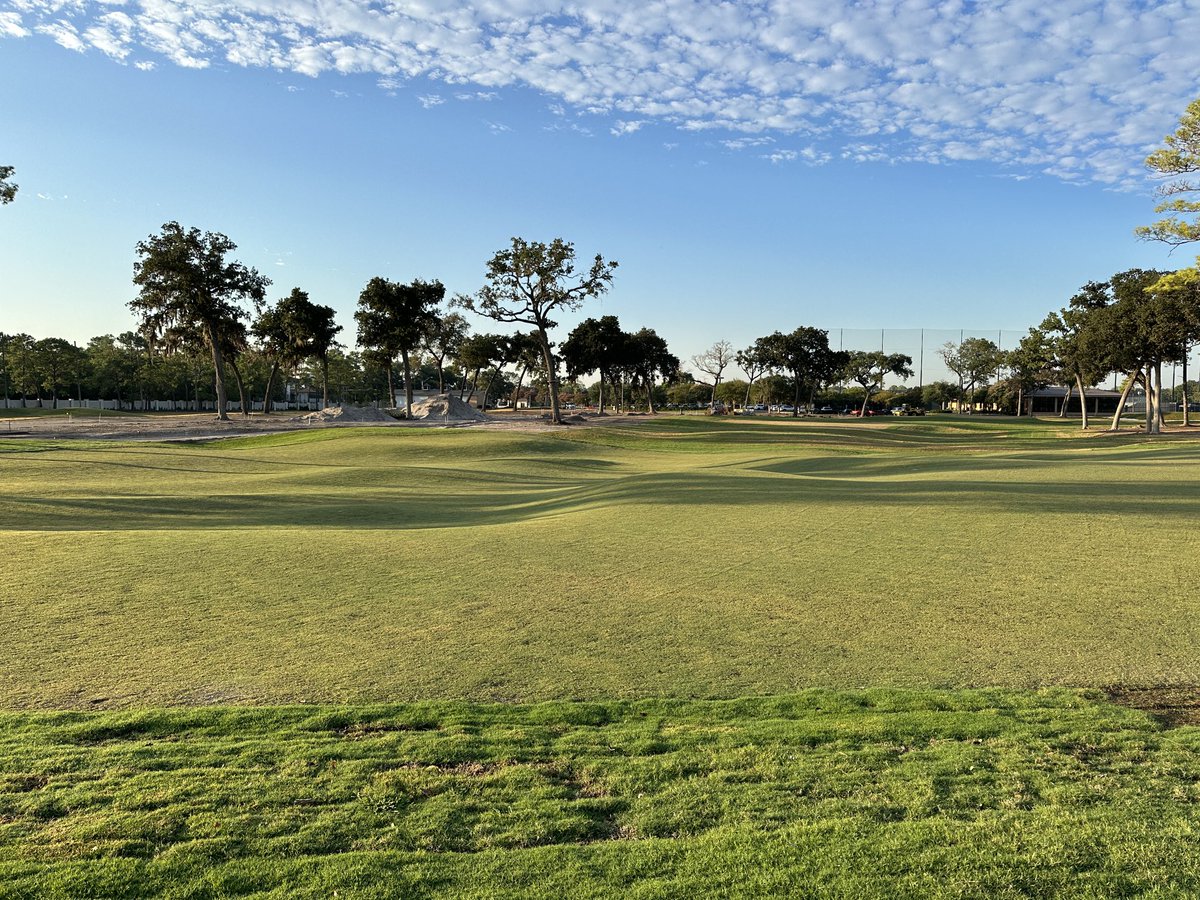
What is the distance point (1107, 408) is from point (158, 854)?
474 feet

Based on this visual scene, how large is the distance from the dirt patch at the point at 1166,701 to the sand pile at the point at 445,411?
63.2 meters

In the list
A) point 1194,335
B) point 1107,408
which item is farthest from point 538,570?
point 1107,408

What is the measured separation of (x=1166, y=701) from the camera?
224 inches

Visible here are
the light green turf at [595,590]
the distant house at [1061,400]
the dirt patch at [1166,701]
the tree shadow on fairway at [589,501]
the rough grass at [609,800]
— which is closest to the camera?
the rough grass at [609,800]

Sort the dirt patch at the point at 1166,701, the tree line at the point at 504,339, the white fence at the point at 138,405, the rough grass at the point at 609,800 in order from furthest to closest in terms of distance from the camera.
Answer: the white fence at the point at 138,405, the tree line at the point at 504,339, the dirt patch at the point at 1166,701, the rough grass at the point at 609,800

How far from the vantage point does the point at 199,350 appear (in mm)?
69188

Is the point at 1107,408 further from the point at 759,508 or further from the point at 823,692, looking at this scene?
the point at 823,692

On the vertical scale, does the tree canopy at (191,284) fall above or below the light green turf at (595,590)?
above

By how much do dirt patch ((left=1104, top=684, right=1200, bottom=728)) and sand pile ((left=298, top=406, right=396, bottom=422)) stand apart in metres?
58.1

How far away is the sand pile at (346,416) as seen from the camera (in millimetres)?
58625

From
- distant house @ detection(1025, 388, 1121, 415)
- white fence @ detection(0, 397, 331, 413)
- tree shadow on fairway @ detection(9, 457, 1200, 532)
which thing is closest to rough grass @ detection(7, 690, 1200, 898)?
tree shadow on fairway @ detection(9, 457, 1200, 532)

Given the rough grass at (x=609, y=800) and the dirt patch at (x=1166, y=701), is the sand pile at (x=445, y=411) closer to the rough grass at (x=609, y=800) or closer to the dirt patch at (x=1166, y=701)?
the rough grass at (x=609, y=800)

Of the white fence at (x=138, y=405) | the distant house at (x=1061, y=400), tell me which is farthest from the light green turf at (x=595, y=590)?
the distant house at (x=1061, y=400)

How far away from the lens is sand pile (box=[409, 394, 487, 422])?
2702 inches
